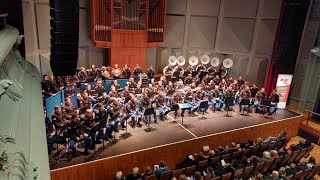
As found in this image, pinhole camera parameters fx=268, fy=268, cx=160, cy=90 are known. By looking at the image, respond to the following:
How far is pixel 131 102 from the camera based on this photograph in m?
9.85

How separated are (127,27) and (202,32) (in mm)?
5009

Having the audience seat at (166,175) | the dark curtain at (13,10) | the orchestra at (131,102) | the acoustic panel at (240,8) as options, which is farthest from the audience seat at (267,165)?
the acoustic panel at (240,8)

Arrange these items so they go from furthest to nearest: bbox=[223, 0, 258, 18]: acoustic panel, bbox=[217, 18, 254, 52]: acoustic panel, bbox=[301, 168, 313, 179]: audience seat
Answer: bbox=[217, 18, 254, 52]: acoustic panel
bbox=[223, 0, 258, 18]: acoustic panel
bbox=[301, 168, 313, 179]: audience seat

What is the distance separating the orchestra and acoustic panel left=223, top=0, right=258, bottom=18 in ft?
14.1

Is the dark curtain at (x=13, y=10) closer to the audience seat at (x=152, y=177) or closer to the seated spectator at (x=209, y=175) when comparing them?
the audience seat at (x=152, y=177)

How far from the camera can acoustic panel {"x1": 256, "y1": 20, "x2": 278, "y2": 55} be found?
14.7 metres

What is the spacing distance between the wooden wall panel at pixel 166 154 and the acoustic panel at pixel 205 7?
812 centimetres

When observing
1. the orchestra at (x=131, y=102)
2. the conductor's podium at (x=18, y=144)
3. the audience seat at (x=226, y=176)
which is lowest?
the audience seat at (x=226, y=176)

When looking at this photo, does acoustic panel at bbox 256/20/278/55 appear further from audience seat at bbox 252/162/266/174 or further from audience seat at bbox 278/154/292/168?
audience seat at bbox 252/162/266/174

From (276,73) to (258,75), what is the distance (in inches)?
102

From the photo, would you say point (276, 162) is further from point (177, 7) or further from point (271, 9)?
point (177, 7)

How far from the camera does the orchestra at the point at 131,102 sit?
25.6 feet

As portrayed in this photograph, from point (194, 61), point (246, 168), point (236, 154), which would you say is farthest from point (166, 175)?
point (194, 61)

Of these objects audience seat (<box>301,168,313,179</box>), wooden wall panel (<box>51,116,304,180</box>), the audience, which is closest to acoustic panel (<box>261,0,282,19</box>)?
wooden wall panel (<box>51,116,304,180</box>)
